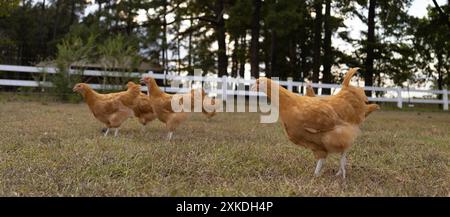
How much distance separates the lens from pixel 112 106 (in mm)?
6668

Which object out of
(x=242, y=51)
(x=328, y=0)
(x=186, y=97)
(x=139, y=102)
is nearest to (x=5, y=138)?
(x=139, y=102)

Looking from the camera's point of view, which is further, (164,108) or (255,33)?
(255,33)

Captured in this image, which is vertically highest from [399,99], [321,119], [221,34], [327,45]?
[221,34]

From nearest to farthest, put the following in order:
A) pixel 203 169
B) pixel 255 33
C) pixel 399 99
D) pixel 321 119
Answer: pixel 321 119
pixel 203 169
pixel 399 99
pixel 255 33

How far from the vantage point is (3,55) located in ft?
117

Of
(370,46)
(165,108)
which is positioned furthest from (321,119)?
(370,46)

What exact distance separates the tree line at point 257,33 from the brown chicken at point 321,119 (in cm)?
1248

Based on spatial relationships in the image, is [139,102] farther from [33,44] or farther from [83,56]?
[33,44]

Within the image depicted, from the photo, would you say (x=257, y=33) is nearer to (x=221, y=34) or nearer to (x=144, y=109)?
(x=221, y=34)

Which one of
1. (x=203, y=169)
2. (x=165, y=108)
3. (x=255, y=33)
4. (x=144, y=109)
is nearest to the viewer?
(x=203, y=169)

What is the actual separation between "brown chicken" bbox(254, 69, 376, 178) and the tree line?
12477 mm

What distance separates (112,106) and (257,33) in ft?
51.1

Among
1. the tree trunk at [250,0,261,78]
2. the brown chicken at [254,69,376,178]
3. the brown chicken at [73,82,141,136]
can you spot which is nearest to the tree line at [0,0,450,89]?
the tree trunk at [250,0,261,78]

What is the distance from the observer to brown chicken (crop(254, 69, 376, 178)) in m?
3.58
